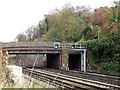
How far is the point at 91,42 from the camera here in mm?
26125

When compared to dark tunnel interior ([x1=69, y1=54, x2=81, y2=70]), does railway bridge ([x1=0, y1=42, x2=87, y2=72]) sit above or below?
above

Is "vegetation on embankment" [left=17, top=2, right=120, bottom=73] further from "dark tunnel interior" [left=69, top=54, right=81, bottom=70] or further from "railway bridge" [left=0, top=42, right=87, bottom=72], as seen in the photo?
"dark tunnel interior" [left=69, top=54, right=81, bottom=70]

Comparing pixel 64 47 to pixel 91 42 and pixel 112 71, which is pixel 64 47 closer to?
pixel 91 42

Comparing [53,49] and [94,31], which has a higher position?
[94,31]

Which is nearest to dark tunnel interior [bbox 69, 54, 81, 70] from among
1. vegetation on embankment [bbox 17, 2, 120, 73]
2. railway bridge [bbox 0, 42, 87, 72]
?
railway bridge [bbox 0, 42, 87, 72]

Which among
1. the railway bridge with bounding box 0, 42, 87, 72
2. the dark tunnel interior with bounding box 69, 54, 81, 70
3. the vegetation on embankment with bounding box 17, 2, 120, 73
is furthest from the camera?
the dark tunnel interior with bounding box 69, 54, 81, 70

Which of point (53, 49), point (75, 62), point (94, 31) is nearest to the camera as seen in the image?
point (53, 49)

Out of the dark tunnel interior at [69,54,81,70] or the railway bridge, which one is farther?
the dark tunnel interior at [69,54,81,70]

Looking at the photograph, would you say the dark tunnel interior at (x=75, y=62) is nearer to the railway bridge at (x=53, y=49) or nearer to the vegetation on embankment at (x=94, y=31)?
the railway bridge at (x=53, y=49)

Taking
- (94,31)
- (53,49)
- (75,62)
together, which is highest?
(94,31)

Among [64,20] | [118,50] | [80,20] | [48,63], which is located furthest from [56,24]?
[118,50]

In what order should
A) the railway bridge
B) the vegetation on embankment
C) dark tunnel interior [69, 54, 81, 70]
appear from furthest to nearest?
dark tunnel interior [69, 54, 81, 70] → the railway bridge → the vegetation on embankment

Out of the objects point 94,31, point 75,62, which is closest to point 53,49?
point 75,62

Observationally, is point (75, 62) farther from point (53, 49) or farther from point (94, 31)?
point (94, 31)
